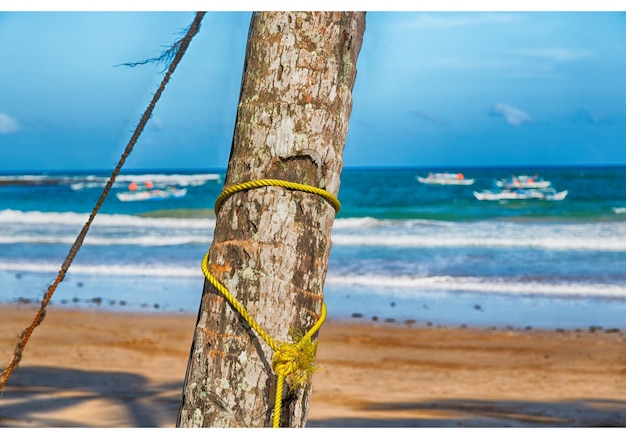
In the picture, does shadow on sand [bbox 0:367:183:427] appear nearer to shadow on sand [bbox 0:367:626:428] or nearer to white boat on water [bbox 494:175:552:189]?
shadow on sand [bbox 0:367:626:428]

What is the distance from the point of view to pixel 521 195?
23375 millimetres

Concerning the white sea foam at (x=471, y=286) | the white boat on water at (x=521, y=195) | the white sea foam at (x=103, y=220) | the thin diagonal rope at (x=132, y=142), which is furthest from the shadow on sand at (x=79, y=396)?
the white boat on water at (x=521, y=195)

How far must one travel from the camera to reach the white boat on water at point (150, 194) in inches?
946

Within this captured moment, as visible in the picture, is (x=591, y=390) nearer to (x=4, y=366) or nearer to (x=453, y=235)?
(x=4, y=366)

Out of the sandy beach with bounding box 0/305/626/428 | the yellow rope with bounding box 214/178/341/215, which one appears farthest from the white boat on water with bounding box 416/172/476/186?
the yellow rope with bounding box 214/178/341/215

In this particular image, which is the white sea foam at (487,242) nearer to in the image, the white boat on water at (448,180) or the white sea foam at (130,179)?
the white sea foam at (130,179)

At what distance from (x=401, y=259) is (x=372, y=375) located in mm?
6246

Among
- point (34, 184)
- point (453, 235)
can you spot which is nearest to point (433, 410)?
point (453, 235)

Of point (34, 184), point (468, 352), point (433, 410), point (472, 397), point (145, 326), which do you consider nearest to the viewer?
point (433, 410)

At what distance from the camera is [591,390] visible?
5930mm

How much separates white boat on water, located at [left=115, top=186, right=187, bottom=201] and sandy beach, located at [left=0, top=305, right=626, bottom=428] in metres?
15.5

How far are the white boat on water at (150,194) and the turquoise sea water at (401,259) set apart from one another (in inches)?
17.5

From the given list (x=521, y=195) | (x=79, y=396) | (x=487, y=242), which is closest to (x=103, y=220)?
(x=487, y=242)
